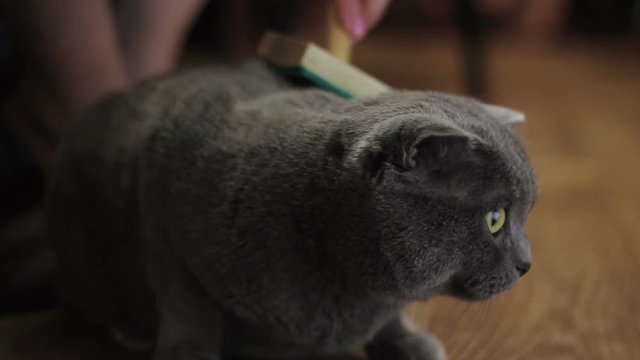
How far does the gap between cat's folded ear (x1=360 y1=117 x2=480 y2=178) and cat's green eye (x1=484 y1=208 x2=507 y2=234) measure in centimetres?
6

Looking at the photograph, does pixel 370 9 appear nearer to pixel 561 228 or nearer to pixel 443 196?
pixel 443 196

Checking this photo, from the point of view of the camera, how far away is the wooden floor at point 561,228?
97cm

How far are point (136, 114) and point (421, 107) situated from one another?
33 cm

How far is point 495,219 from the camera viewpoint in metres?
0.70

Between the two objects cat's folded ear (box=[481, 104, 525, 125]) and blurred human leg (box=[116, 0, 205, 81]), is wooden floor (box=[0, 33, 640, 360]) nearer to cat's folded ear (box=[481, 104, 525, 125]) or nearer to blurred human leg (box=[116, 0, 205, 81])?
cat's folded ear (box=[481, 104, 525, 125])

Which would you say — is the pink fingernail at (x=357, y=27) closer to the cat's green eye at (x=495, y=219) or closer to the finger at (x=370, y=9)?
the finger at (x=370, y=9)

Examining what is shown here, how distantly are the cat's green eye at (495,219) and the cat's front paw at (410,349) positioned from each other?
8.2 inches

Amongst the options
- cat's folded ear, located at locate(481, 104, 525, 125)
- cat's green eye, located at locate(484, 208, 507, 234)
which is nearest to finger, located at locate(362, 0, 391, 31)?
cat's folded ear, located at locate(481, 104, 525, 125)

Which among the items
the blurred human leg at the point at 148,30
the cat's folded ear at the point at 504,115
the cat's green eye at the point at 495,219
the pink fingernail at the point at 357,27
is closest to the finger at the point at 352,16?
the pink fingernail at the point at 357,27

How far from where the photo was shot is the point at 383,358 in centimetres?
88

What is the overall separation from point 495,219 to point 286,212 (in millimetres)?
167

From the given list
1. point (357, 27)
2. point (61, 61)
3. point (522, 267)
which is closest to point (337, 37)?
point (357, 27)

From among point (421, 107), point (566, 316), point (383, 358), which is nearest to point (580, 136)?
point (566, 316)

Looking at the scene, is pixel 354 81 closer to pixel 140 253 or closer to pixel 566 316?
pixel 140 253
